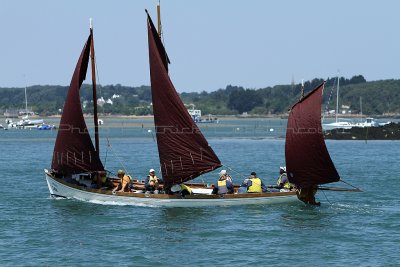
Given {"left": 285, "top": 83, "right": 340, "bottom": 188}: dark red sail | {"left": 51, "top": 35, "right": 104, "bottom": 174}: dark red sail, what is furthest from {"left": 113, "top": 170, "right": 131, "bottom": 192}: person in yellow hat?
{"left": 285, "top": 83, "right": 340, "bottom": 188}: dark red sail

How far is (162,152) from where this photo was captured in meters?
45.2

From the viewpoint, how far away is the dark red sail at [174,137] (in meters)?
44.1

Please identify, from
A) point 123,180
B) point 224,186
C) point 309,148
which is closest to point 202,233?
point 224,186

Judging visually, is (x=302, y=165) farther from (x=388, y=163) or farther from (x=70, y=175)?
(x=388, y=163)

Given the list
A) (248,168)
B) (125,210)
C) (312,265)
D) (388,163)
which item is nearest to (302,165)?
(125,210)

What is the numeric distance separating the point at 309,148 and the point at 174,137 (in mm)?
6718

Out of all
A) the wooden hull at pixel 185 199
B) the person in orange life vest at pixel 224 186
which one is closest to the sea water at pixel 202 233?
the wooden hull at pixel 185 199

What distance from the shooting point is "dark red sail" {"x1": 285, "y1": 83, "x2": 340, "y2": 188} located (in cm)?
4444

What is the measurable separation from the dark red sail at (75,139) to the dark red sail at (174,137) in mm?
4081

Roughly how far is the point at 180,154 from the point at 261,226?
6.62 meters

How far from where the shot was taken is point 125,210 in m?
45.1

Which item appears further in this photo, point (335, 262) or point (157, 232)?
point (157, 232)

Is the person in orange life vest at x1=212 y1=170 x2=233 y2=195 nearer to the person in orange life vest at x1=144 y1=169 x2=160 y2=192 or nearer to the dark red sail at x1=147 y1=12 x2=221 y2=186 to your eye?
the dark red sail at x1=147 y1=12 x2=221 y2=186

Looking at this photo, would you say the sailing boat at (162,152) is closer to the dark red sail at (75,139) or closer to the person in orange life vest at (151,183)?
the dark red sail at (75,139)
